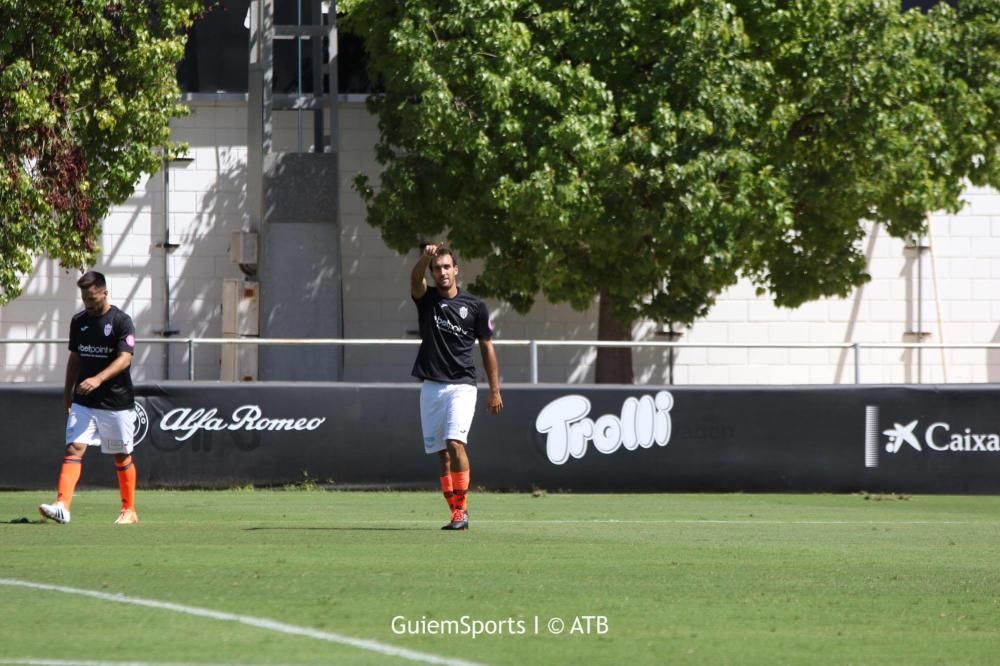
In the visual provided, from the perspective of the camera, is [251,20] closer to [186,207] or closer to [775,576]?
[186,207]

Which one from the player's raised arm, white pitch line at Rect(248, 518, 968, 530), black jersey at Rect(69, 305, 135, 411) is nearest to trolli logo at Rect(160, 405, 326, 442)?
white pitch line at Rect(248, 518, 968, 530)

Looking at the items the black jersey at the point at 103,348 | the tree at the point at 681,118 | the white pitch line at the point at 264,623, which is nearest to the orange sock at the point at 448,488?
the black jersey at the point at 103,348

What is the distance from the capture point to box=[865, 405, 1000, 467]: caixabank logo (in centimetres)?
1834

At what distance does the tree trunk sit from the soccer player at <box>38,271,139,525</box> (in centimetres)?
1558

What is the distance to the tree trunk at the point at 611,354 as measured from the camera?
88.3 ft

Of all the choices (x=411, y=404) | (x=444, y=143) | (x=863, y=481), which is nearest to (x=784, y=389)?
(x=863, y=481)

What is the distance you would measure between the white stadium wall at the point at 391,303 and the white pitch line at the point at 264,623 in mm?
20425

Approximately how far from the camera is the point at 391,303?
29375mm

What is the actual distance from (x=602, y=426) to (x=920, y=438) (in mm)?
3912

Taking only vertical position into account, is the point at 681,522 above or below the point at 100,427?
below

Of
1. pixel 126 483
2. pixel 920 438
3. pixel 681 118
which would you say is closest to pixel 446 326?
pixel 126 483

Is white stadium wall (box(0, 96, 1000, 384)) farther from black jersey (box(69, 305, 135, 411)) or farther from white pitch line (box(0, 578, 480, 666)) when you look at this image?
white pitch line (box(0, 578, 480, 666))

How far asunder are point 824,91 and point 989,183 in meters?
3.72

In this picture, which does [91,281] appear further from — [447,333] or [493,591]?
[493,591]
